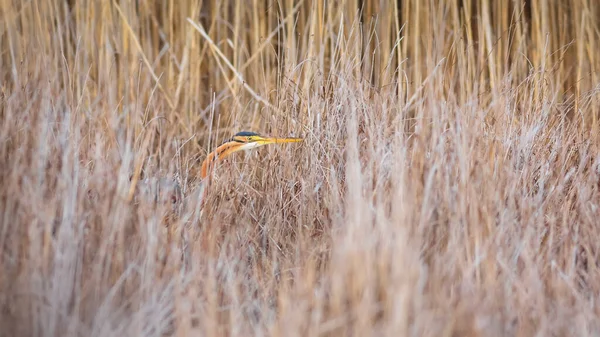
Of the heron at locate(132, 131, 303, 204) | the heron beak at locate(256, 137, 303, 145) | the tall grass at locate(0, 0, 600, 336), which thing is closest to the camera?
the tall grass at locate(0, 0, 600, 336)

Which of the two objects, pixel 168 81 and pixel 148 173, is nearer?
pixel 148 173

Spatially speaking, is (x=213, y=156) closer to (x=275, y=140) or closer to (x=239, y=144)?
(x=239, y=144)

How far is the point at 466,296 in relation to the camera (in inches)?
55.9

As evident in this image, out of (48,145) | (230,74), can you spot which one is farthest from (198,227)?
(230,74)

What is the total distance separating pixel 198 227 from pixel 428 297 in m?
0.86

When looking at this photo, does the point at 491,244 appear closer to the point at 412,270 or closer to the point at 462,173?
the point at 462,173

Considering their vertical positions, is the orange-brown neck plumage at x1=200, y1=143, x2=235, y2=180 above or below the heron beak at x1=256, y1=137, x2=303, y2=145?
below

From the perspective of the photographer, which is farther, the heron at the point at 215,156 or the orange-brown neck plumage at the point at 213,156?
the orange-brown neck plumage at the point at 213,156

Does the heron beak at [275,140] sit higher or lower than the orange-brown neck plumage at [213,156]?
higher

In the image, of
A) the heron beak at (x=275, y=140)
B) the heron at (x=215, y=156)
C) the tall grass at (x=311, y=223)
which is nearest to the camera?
the tall grass at (x=311, y=223)

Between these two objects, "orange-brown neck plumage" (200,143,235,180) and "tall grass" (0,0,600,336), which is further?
"orange-brown neck plumage" (200,143,235,180)

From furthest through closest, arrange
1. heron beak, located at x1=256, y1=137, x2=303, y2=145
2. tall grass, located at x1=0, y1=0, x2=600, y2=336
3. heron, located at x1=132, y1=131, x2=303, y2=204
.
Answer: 1. heron beak, located at x1=256, y1=137, x2=303, y2=145
2. heron, located at x1=132, y1=131, x2=303, y2=204
3. tall grass, located at x1=0, y1=0, x2=600, y2=336

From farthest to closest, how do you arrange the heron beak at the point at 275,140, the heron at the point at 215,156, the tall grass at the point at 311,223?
the heron beak at the point at 275,140, the heron at the point at 215,156, the tall grass at the point at 311,223

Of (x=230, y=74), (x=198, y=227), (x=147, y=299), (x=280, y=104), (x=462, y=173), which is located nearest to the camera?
(x=147, y=299)
